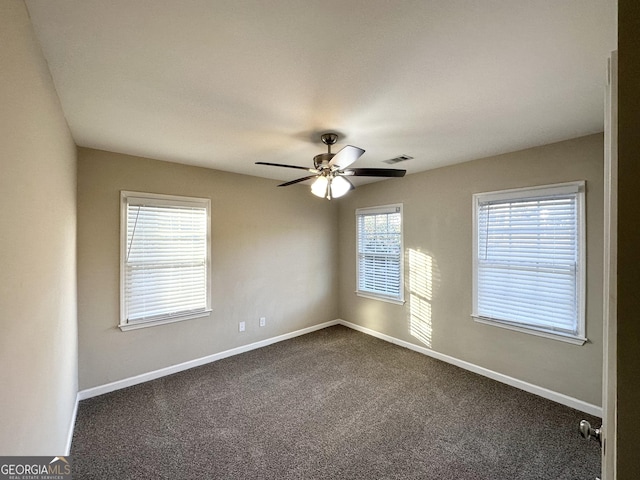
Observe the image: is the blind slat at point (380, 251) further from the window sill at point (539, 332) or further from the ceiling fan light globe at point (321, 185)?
the ceiling fan light globe at point (321, 185)

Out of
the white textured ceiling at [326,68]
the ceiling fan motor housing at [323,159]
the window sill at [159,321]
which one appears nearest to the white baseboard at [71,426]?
the window sill at [159,321]

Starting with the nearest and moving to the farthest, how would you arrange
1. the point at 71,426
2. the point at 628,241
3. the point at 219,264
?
1. the point at 628,241
2. the point at 71,426
3. the point at 219,264

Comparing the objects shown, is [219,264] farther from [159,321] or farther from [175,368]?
[175,368]

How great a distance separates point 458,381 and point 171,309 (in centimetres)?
333

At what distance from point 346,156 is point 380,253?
2.57 metres

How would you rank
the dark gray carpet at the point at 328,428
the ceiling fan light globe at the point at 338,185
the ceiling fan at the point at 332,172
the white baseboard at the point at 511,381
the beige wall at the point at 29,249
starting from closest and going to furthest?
the beige wall at the point at 29,249 → the dark gray carpet at the point at 328,428 → the ceiling fan at the point at 332,172 → the ceiling fan light globe at the point at 338,185 → the white baseboard at the point at 511,381

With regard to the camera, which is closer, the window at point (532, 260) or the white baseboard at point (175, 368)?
the window at point (532, 260)

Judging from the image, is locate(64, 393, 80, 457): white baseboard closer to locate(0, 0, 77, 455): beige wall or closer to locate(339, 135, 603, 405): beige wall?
locate(0, 0, 77, 455): beige wall

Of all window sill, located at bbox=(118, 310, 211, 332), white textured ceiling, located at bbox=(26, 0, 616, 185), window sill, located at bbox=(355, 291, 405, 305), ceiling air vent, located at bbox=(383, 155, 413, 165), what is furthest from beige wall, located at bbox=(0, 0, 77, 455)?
window sill, located at bbox=(355, 291, 405, 305)

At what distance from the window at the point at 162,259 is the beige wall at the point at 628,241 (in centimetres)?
354

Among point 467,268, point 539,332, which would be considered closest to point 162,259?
point 467,268

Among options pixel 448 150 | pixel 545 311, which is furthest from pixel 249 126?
pixel 545 311

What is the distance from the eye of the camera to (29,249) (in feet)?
3.97

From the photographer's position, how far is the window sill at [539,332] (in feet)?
8.46
